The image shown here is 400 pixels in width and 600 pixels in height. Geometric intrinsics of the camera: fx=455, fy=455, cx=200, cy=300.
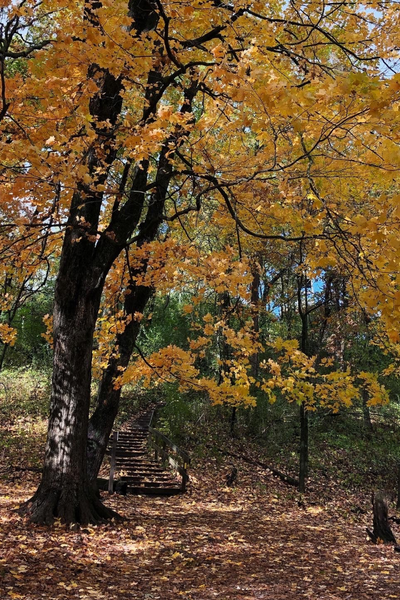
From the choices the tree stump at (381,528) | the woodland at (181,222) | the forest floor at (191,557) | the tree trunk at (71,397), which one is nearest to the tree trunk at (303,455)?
the woodland at (181,222)

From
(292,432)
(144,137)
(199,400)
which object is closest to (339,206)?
(144,137)

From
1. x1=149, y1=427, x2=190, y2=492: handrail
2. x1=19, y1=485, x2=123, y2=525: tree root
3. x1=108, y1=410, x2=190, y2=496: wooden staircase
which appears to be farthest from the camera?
x1=149, y1=427, x2=190, y2=492: handrail

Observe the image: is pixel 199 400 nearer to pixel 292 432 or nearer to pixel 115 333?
pixel 292 432

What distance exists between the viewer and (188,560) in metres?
4.81

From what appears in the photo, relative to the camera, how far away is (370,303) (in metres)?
2.83

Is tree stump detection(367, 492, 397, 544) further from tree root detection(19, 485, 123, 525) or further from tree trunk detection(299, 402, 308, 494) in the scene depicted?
tree root detection(19, 485, 123, 525)

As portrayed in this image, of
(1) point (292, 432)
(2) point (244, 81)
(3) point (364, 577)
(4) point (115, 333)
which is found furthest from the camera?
(1) point (292, 432)

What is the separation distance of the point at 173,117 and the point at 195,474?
10.5m

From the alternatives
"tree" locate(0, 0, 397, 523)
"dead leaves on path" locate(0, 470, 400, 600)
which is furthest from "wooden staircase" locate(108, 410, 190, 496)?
"tree" locate(0, 0, 397, 523)

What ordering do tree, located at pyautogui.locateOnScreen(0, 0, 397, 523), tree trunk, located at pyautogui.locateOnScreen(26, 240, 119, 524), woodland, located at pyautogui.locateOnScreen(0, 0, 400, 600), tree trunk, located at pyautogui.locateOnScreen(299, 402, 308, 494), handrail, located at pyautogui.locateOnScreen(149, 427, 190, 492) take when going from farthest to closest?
tree trunk, located at pyautogui.locateOnScreen(299, 402, 308, 494), handrail, located at pyautogui.locateOnScreen(149, 427, 190, 492), tree trunk, located at pyautogui.locateOnScreen(26, 240, 119, 524), tree, located at pyautogui.locateOnScreen(0, 0, 397, 523), woodland, located at pyautogui.locateOnScreen(0, 0, 400, 600)

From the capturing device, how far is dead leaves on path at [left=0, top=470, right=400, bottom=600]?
3787 millimetres

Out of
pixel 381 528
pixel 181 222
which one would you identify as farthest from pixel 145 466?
pixel 181 222

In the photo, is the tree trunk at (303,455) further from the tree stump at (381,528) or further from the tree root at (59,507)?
the tree root at (59,507)

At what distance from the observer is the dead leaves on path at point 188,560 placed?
3.79 m
